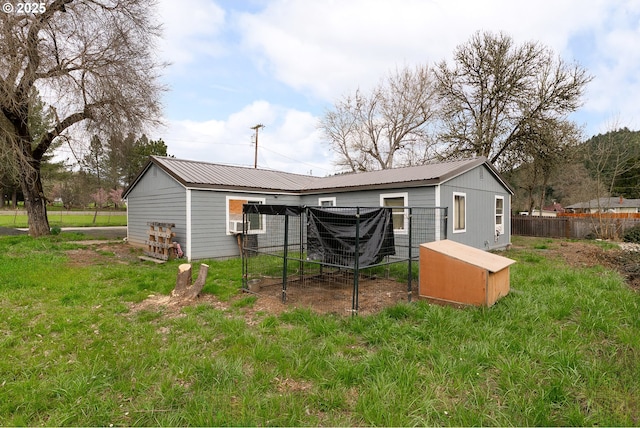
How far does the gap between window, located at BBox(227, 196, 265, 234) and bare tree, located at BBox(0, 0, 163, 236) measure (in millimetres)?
5512

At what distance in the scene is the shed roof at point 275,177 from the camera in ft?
29.8

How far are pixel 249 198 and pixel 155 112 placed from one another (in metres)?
5.66

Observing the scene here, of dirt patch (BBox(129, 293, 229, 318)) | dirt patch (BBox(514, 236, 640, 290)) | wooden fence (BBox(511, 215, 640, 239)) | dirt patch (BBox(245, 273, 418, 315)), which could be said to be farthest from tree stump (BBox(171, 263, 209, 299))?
wooden fence (BBox(511, 215, 640, 239))

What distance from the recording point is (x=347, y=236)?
16.4ft

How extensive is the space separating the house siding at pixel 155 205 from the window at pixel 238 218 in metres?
1.36

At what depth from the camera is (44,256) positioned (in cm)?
833

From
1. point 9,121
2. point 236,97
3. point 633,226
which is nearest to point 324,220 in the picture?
point 236,97

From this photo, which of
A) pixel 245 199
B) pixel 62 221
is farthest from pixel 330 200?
pixel 62 221

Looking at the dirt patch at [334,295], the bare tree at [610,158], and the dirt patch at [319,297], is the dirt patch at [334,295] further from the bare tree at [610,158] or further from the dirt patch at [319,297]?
the bare tree at [610,158]

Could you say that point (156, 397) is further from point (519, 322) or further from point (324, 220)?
point (519, 322)

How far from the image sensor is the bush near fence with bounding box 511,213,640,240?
14.7 m

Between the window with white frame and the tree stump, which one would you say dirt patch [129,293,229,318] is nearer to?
the tree stump

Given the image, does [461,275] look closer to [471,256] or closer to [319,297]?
[471,256]

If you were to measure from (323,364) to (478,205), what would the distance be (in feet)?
30.8
